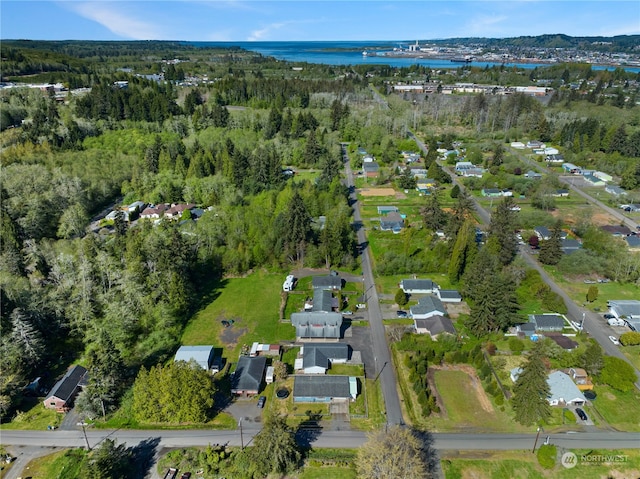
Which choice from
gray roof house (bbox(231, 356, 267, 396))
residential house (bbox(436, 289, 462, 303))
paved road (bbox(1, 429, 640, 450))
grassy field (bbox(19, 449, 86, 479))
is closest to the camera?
grassy field (bbox(19, 449, 86, 479))

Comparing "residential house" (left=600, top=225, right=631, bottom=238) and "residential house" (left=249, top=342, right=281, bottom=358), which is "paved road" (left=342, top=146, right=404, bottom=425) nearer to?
"residential house" (left=249, top=342, right=281, bottom=358)

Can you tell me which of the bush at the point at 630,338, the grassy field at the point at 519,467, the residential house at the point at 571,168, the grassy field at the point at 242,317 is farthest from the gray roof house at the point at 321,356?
the residential house at the point at 571,168

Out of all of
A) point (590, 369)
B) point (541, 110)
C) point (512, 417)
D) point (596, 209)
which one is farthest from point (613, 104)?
point (512, 417)

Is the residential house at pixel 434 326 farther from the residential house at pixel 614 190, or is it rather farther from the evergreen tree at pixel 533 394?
the residential house at pixel 614 190

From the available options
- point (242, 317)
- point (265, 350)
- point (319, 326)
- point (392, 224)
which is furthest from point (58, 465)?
point (392, 224)

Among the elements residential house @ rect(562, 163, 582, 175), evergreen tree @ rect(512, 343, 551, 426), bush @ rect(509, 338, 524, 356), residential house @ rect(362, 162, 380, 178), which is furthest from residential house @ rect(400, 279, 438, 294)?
residential house @ rect(562, 163, 582, 175)

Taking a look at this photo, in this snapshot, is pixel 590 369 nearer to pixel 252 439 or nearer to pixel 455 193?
pixel 252 439
